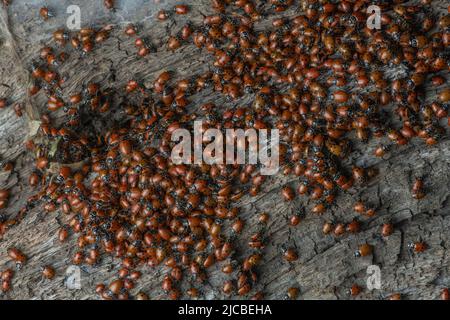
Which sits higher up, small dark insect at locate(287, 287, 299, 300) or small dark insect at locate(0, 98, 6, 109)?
small dark insect at locate(0, 98, 6, 109)

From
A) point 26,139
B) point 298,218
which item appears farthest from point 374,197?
point 26,139

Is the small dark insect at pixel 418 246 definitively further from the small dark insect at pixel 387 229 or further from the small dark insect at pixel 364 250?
the small dark insect at pixel 364 250

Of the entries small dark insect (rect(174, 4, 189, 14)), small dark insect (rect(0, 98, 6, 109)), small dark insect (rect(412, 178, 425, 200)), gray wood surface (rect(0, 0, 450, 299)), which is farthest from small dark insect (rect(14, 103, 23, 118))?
small dark insect (rect(412, 178, 425, 200))

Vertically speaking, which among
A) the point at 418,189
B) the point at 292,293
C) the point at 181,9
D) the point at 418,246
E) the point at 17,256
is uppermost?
the point at 181,9

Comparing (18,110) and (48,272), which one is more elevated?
(18,110)

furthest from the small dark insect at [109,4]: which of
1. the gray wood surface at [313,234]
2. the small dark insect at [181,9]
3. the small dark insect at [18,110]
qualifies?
the small dark insect at [18,110]

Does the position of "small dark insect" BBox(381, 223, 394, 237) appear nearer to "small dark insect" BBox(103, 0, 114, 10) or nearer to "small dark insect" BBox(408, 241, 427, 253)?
"small dark insect" BBox(408, 241, 427, 253)

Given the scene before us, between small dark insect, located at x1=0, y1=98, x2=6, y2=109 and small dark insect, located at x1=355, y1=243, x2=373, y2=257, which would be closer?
small dark insect, located at x1=355, y1=243, x2=373, y2=257

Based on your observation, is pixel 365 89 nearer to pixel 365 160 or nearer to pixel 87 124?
pixel 365 160

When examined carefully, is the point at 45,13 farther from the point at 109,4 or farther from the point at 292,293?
the point at 292,293

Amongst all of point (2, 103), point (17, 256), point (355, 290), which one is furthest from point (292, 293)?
point (2, 103)

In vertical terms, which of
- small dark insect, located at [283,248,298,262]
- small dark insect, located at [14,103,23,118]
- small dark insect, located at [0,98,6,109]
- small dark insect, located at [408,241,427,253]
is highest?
small dark insect, located at [0,98,6,109]
